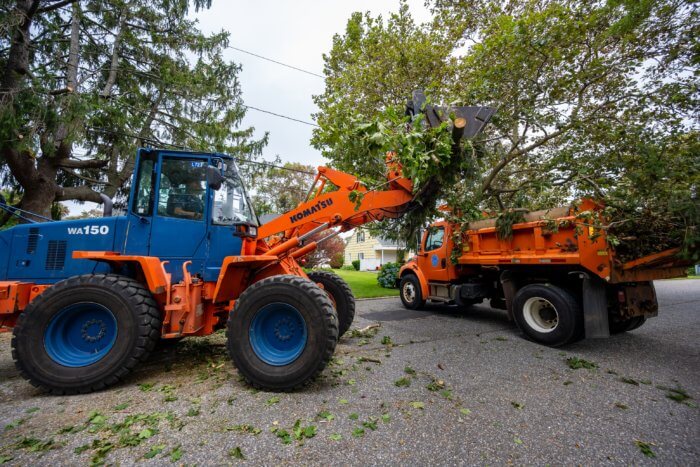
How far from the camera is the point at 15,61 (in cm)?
871

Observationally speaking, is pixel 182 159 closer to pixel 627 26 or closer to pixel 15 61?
pixel 627 26

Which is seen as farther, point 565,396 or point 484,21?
point 484,21

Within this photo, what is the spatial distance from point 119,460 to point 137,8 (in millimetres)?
14093

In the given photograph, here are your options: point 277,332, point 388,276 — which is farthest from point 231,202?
point 388,276

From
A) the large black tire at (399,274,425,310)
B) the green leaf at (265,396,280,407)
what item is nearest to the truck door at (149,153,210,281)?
the green leaf at (265,396,280,407)

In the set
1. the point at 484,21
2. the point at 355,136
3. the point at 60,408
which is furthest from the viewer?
the point at 484,21

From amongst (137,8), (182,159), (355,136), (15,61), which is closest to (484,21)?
(355,136)

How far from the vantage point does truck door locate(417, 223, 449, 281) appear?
797cm

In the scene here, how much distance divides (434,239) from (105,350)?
23.8 feet

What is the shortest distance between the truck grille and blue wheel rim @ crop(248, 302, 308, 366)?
2751mm

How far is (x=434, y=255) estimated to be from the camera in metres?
8.27

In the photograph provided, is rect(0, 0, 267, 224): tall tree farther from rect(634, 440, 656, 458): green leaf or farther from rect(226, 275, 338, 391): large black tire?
rect(634, 440, 656, 458): green leaf

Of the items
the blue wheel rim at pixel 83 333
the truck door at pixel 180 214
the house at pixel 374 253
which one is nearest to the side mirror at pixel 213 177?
the truck door at pixel 180 214

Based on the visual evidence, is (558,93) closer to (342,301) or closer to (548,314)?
(548,314)
